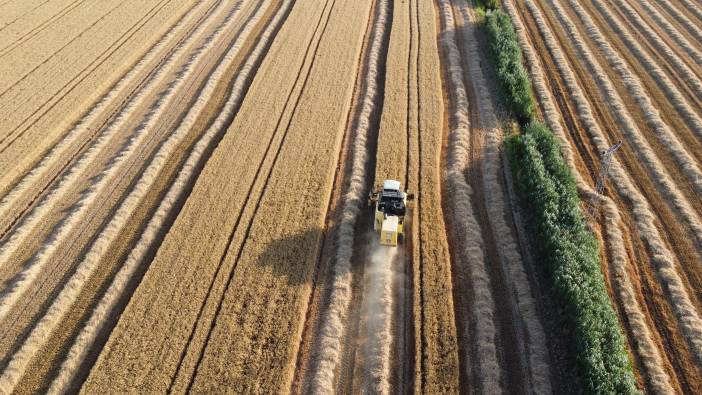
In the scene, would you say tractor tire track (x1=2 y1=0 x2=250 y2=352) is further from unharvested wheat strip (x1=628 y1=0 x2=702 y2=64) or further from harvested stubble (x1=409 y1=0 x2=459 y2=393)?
unharvested wheat strip (x1=628 y1=0 x2=702 y2=64)

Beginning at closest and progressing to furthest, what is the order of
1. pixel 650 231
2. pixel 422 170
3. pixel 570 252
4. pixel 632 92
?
pixel 570 252 < pixel 650 231 < pixel 422 170 < pixel 632 92

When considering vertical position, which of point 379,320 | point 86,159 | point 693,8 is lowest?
point 379,320

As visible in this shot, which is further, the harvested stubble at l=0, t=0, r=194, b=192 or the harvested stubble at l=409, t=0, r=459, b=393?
the harvested stubble at l=0, t=0, r=194, b=192

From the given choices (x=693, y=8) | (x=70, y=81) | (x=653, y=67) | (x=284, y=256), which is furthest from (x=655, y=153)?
(x=70, y=81)

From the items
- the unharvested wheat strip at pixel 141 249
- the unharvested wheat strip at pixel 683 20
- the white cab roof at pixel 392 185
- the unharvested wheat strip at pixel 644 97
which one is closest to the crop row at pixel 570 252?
the white cab roof at pixel 392 185

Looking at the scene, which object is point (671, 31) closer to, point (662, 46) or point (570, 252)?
point (662, 46)

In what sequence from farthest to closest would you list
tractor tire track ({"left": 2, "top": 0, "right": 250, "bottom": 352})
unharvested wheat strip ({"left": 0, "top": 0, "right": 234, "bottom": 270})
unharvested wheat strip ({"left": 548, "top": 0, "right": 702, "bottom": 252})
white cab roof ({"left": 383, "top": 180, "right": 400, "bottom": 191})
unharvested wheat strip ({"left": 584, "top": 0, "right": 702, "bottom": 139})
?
unharvested wheat strip ({"left": 584, "top": 0, "right": 702, "bottom": 139}) < unharvested wheat strip ({"left": 548, "top": 0, "right": 702, "bottom": 252}) < unharvested wheat strip ({"left": 0, "top": 0, "right": 234, "bottom": 270}) < white cab roof ({"left": 383, "top": 180, "right": 400, "bottom": 191}) < tractor tire track ({"left": 2, "top": 0, "right": 250, "bottom": 352})

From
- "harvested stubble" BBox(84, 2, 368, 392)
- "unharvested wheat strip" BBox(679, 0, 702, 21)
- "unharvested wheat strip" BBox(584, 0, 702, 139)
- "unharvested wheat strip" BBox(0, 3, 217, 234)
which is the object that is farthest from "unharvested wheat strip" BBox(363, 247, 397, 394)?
"unharvested wheat strip" BBox(679, 0, 702, 21)
